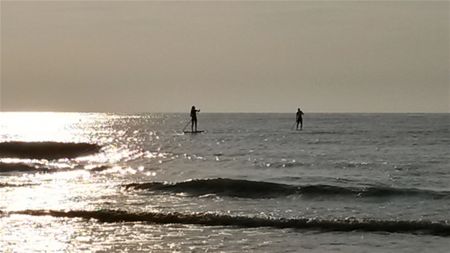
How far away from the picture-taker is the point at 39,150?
1603 inches

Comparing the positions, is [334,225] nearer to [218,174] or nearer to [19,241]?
[19,241]

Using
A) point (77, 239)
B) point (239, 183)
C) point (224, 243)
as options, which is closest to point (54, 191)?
point (239, 183)

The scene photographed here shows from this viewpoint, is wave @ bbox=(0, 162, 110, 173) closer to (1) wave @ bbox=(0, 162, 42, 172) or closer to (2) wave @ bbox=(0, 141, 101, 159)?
(1) wave @ bbox=(0, 162, 42, 172)

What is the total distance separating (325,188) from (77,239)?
11000 millimetres

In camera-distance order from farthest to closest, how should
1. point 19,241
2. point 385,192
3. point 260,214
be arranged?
point 385,192
point 260,214
point 19,241

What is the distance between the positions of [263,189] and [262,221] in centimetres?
661

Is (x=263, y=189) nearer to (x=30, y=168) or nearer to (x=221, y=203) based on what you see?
(x=221, y=203)

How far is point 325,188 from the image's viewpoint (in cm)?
2659

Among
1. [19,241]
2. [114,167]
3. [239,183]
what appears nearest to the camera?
[19,241]

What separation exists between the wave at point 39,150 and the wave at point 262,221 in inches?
762

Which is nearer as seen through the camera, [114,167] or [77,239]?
[77,239]

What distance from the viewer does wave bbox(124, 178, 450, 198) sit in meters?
25.6

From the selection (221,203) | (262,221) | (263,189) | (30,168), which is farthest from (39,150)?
(262,221)

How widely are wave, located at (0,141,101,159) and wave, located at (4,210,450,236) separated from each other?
19351mm
